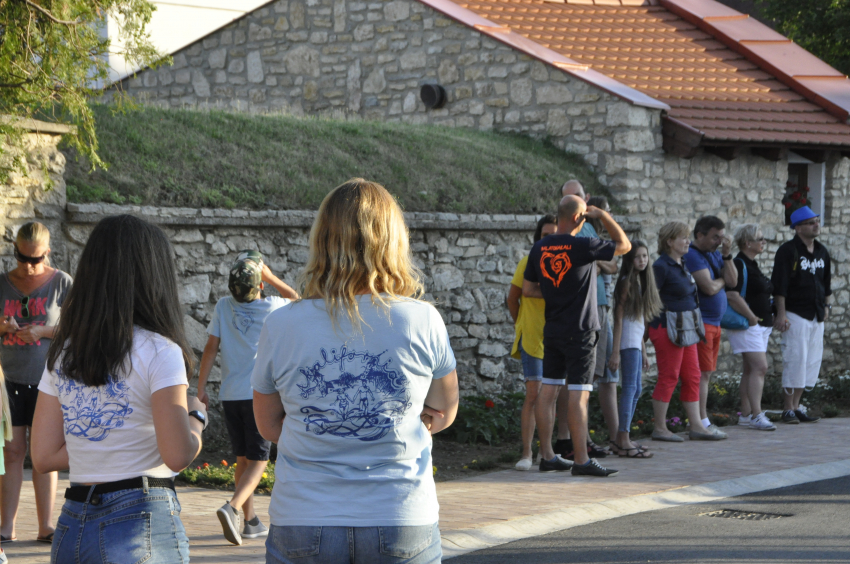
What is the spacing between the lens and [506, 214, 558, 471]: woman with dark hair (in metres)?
7.50

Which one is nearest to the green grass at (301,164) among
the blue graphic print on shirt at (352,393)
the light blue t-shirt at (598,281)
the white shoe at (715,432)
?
the light blue t-shirt at (598,281)

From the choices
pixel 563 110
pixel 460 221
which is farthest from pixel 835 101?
pixel 460 221

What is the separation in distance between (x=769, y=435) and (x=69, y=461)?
7.80 meters

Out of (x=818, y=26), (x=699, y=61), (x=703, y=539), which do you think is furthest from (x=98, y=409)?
(x=818, y=26)

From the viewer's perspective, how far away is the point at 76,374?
2738mm

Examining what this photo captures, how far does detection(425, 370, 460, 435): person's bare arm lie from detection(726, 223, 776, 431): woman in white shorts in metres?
7.27

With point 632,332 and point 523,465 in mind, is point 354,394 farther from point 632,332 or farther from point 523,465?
point 632,332

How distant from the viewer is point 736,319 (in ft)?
31.1

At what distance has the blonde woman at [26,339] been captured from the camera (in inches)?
212

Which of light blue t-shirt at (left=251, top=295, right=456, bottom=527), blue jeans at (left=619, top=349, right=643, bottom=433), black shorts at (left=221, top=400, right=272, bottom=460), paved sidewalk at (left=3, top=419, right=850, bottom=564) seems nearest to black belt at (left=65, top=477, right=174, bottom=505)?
light blue t-shirt at (left=251, top=295, right=456, bottom=527)

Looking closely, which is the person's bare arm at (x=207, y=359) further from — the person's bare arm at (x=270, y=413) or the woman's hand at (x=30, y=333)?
the person's bare arm at (x=270, y=413)

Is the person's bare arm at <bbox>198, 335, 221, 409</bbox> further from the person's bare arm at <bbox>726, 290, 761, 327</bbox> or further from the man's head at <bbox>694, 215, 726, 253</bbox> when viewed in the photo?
the person's bare arm at <bbox>726, 290, 761, 327</bbox>

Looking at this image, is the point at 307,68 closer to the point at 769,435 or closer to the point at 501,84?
the point at 501,84

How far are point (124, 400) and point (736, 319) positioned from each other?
7.84 meters
